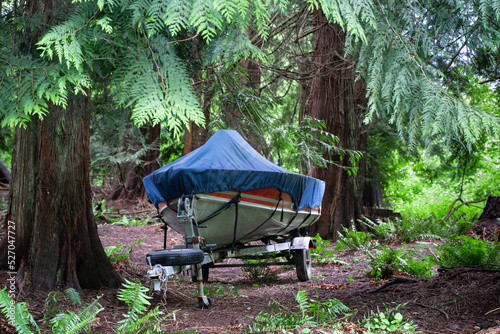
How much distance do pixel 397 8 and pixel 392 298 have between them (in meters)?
3.00

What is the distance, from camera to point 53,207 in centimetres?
429

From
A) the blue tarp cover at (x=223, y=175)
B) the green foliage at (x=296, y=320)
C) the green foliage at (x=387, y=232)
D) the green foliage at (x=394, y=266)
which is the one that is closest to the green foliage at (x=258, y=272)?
the blue tarp cover at (x=223, y=175)

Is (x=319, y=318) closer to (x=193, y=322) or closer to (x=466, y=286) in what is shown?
(x=193, y=322)

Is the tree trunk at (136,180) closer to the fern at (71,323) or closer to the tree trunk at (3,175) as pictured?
the tree trunk at (3,175)

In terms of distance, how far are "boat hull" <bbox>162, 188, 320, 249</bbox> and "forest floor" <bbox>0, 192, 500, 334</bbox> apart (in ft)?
2.44

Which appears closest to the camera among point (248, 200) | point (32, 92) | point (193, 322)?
point (32, 92)

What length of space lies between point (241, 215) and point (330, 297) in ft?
4.91

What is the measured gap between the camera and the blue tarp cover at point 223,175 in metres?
4.74

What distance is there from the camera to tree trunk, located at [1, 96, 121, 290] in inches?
167

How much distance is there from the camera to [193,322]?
3771 mm

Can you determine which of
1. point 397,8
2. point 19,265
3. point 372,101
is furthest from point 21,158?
point 397,8

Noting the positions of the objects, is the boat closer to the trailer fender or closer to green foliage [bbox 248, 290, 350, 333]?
the trailer fender

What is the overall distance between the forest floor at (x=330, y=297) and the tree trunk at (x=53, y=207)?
0.25 metres

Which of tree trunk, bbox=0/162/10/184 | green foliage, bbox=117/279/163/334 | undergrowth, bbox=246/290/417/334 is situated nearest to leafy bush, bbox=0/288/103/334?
green foliage, bbox=117/279/163/334
